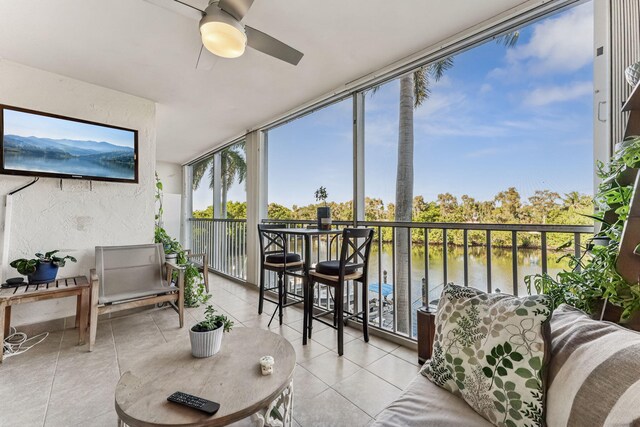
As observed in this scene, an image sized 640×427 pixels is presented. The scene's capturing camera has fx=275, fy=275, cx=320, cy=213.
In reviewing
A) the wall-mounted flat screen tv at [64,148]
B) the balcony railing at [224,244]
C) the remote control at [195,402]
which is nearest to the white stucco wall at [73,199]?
the wall-mounted flat screen tv at [64,148]

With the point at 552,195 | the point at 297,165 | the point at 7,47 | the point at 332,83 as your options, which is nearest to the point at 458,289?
the point at 552,195

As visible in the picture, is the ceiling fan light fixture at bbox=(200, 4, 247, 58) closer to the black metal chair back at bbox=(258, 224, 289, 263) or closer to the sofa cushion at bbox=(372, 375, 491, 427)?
the black metal chair back at bbox=(258, 224, 289, 263)

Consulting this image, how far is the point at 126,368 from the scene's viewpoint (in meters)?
1.75

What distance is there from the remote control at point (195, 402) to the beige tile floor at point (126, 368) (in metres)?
0.64

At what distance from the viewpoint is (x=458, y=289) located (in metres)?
1.17

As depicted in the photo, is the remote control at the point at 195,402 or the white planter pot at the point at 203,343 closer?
the remote control at the point at 195,402

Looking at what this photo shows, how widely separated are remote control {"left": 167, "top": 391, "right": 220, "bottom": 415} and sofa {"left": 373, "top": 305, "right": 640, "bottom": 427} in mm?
584

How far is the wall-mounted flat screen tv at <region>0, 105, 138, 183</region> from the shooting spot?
8.42 ft

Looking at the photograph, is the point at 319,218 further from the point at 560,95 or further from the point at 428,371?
the point at 560,95

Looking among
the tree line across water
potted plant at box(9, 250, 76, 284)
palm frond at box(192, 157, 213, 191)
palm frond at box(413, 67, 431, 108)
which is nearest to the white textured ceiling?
palm frond at box(413, 67, 431, 108)

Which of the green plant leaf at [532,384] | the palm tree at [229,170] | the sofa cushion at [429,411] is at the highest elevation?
the palm tree at [229,170]

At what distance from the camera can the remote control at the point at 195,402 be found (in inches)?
38.7

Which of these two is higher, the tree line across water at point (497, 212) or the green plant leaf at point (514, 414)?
the tree line across water at point (497, 212)

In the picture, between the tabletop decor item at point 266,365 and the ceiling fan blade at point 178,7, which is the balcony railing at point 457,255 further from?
the ceiling fan blade at point 178,7
